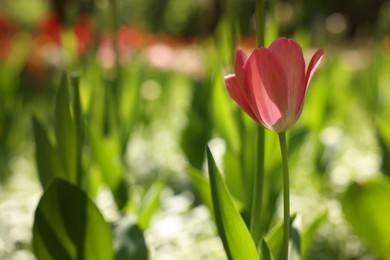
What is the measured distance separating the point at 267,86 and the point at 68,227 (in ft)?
1.19

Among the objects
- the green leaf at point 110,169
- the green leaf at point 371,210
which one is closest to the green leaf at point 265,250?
the green leaf at point 371,210

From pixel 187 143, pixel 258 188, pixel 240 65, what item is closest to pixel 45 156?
pixel 258 188

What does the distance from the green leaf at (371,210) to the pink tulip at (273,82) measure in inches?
17.3

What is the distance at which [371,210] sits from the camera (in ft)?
3.53

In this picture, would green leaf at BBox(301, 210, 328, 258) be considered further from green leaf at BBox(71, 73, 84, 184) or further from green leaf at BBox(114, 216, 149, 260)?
green leaf at BBox(71, 73, 84, 184)

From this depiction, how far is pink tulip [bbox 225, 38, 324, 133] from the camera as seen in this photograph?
626 mm

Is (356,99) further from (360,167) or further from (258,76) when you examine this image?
(258,76)

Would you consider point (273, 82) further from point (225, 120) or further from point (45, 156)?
point (225, 120)

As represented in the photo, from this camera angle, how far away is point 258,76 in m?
0.64

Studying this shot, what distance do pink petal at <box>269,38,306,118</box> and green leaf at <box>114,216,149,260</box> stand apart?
15.0 inches

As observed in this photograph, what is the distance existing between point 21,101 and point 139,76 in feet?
3.52

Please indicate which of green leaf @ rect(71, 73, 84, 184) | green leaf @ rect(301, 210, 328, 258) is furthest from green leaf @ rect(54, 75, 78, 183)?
green leaf @ rect(301, 210, 328, 258)

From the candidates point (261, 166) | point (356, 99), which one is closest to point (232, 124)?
point (261, 166)

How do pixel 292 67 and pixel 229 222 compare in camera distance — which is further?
pixel 229 222
